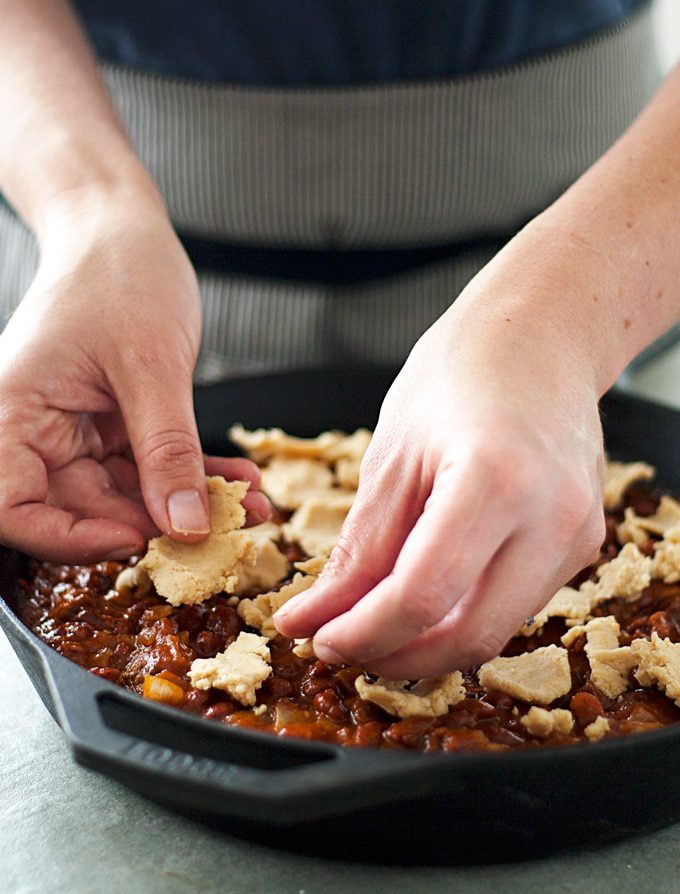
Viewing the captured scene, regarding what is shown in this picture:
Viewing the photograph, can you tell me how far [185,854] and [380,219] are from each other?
125 cm

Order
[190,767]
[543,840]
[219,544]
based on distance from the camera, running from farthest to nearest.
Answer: [219,544] → [543,840] → [190,767]

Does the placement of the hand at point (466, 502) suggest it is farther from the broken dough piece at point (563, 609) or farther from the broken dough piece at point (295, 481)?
the broken dough piece at point (295, 481)

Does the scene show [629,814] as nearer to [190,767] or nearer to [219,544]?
[190,767]

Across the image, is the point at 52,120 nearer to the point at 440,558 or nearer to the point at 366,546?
the point at 366,546

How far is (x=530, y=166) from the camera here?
1970 millimetres

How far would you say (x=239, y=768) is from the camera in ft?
2.86

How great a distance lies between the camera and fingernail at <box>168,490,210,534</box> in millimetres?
1363

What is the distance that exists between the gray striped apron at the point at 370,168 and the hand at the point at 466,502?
84 centimetres

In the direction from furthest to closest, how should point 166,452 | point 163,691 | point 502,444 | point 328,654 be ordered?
point 166,452
point 163,691
point 328,654
point 502,444

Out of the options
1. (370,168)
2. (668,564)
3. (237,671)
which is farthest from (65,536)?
(370,168)

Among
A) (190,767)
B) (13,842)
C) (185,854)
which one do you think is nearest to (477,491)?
(190,767)

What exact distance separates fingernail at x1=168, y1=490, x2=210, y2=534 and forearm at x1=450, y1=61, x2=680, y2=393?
0.45 m

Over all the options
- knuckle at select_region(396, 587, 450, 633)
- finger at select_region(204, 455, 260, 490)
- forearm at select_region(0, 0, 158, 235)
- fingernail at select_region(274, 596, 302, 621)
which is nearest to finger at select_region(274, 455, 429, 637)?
fingernail at select_region(274, 596, 302, 621)

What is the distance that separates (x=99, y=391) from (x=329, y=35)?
0.81 m
